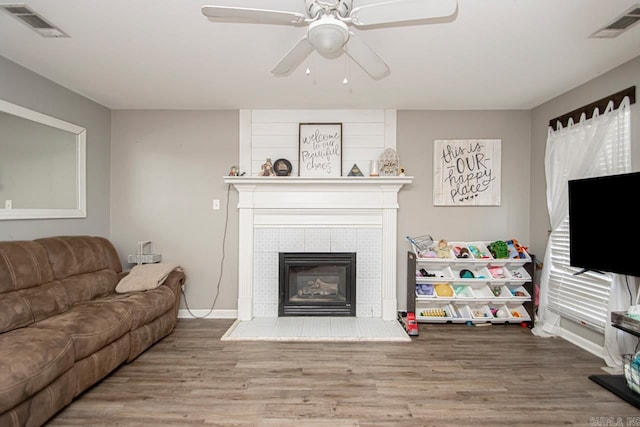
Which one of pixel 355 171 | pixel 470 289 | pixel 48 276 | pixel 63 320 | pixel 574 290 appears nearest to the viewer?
pixel 63 320

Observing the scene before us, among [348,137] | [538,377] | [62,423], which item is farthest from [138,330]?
[538,377]

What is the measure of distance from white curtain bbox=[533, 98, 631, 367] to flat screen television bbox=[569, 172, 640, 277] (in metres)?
0.24

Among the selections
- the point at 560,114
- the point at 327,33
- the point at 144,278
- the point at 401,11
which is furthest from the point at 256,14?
the point at 560,114

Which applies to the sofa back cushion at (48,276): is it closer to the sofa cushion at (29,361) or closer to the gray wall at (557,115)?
the sofa cushion at (29,361)

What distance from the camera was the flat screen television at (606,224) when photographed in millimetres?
2238

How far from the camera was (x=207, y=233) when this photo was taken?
3791mm

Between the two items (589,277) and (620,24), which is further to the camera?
(589,277)

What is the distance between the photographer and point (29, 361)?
5.61 feet

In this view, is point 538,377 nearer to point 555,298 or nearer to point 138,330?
point 555,298

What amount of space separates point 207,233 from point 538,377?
3.40 meters

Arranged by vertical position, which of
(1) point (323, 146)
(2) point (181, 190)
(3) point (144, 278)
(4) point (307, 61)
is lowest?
(3) point (144, 278)

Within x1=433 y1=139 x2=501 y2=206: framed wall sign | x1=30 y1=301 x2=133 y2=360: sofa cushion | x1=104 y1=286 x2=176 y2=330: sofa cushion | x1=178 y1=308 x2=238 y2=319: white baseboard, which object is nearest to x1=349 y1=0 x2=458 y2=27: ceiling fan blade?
x1=433 y1=139 x2=501 y2=206: framed wall sign

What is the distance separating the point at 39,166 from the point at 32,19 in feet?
4.44

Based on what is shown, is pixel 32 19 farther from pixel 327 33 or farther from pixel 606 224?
pixel 606 224
